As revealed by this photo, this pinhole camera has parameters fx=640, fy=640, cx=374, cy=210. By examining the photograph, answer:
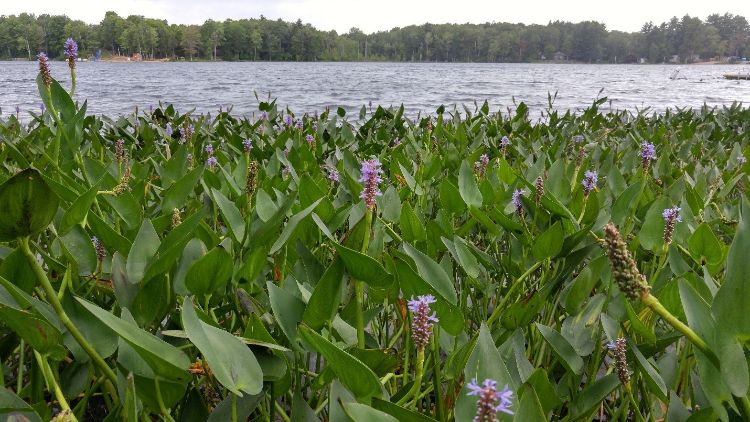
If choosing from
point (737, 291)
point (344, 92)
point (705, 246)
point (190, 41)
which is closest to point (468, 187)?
point (705, 246)

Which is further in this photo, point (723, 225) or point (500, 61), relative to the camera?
point (500, 61)

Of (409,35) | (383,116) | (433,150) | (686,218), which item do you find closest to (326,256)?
(686,218)

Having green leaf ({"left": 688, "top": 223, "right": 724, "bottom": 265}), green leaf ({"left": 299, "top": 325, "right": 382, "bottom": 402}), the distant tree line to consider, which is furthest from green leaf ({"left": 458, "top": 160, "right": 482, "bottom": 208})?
the distant tree line

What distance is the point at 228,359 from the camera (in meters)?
0.82

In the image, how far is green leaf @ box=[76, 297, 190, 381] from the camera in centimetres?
72

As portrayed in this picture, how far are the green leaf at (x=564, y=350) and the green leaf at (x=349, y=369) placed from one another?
0.39m

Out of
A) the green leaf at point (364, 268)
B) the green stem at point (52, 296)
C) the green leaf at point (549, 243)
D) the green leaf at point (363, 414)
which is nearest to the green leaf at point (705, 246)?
the green leaf at point (549, 243)

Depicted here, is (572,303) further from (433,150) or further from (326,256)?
(433,150)

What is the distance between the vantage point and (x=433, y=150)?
3.52 m

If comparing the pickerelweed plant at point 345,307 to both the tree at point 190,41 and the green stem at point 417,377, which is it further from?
the tree at point 190,41

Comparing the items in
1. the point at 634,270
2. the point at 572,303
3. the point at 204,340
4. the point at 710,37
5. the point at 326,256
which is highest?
the point at 710,37

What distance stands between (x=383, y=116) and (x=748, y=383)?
4.76 metres

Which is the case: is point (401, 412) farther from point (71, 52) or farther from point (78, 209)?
point (71, 52)

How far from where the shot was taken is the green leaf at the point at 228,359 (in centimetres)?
76
